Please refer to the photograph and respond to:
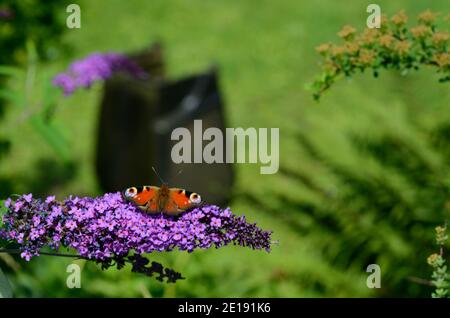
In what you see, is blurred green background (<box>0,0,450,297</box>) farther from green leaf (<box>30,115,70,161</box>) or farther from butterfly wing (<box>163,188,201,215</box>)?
butterfly wing (<box>163,188,201,215</box>)

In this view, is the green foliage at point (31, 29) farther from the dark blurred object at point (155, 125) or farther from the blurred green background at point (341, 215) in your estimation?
the dark blurred object at point (155, 125)

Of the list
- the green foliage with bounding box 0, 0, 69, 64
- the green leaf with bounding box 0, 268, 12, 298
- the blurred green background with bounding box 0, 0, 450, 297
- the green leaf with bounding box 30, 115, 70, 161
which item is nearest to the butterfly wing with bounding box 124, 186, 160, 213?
the green leaf with bounding box 0, 268, 12, 298

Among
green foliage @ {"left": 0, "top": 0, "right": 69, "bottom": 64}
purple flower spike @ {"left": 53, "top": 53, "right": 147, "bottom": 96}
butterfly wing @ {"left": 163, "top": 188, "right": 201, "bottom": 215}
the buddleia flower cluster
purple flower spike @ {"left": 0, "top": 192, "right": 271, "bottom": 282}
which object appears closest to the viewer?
purple flower spike @ {"left": 0, "top": 192, "right": 271, "bottom": 282}

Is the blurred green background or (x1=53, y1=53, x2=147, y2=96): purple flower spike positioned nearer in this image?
the blurred green background

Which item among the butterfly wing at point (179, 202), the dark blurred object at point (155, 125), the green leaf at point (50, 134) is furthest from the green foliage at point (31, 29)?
the butterfly wing at point (179, 202)

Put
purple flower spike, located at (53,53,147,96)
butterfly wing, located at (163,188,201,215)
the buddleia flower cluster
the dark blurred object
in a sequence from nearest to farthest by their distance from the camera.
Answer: butterfly wing, located at (163,188,201,215) → the buddleia flower cluster → purple flower spike, located at (53,53,147,96) → the dark blurred object

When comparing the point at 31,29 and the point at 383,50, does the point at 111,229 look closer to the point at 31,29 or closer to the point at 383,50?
the point at 383,50

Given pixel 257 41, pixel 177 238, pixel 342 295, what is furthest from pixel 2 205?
pixel 257 41
